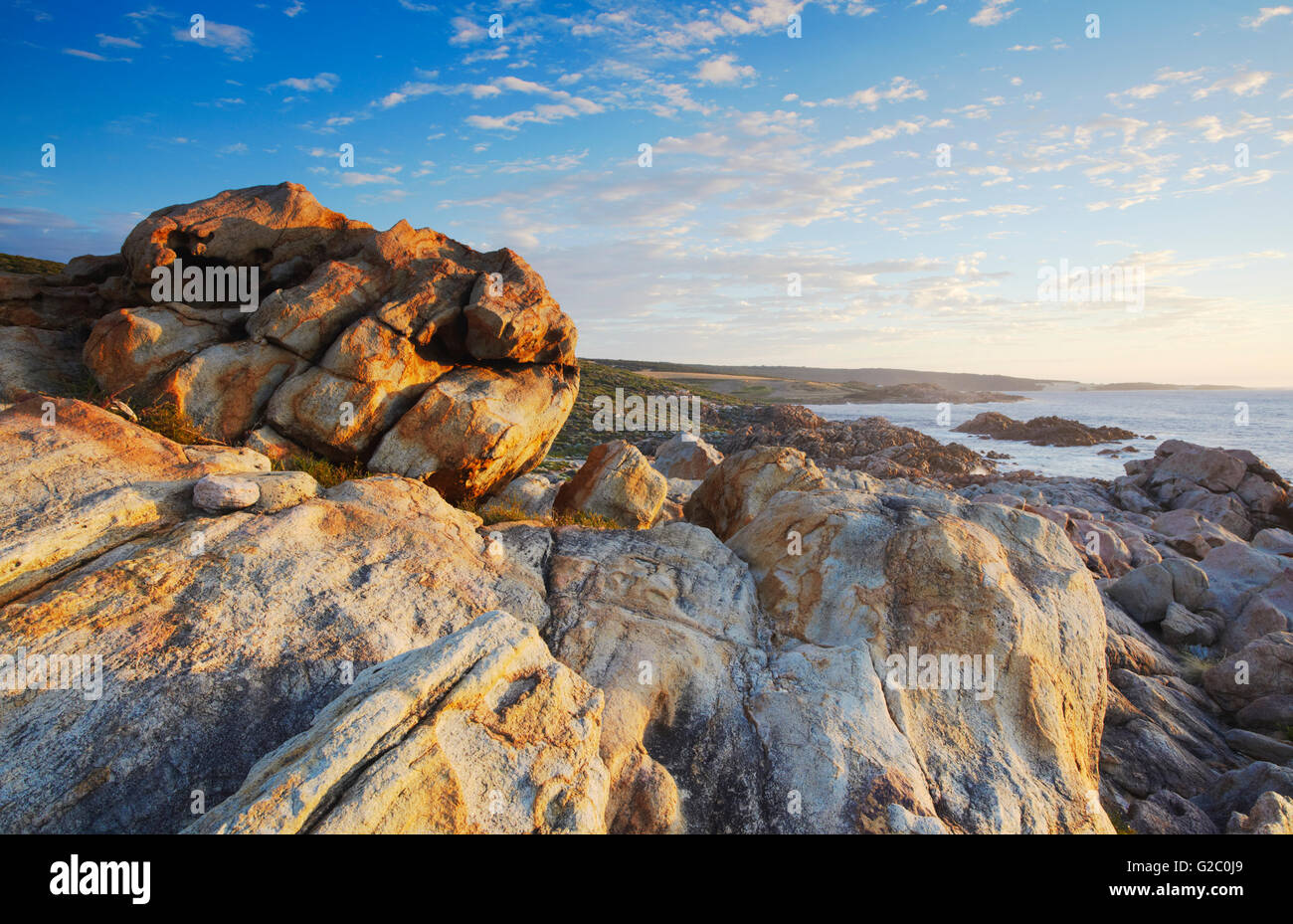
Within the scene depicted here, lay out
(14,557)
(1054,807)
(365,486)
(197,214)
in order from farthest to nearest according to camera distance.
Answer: (197,214) → (365,486) → (1054,807) → (14,557)

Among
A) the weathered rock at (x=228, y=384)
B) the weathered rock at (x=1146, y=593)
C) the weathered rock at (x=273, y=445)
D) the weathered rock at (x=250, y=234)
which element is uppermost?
the weathered rock at (x=250, y=234)

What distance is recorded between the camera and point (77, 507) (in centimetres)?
868

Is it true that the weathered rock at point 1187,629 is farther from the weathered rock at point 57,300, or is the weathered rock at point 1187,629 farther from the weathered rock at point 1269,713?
the weathered rock at point 57,300

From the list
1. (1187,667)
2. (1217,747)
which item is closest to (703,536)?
(1217,747)

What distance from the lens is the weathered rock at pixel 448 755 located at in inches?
209

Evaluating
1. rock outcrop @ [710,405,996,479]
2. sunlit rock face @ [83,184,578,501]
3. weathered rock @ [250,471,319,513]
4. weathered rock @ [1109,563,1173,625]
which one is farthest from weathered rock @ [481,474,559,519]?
rock outcrop @ [710,405,996,479]

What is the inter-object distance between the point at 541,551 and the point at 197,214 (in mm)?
11964

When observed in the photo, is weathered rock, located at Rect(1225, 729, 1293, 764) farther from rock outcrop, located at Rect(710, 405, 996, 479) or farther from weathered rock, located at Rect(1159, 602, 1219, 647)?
rock outcrop, located at Rect(710, 405, 996, 479)

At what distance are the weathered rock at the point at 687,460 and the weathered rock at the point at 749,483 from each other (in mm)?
11025

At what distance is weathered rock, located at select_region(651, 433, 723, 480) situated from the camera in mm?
28609

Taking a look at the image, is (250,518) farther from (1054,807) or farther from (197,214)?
(1054,807)

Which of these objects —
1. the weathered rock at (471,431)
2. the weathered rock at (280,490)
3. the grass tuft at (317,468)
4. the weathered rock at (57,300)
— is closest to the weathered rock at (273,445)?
the grass tuft at (317,468)

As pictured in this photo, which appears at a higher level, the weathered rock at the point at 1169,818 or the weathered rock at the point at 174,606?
the weathered rock at the point at 174,606
